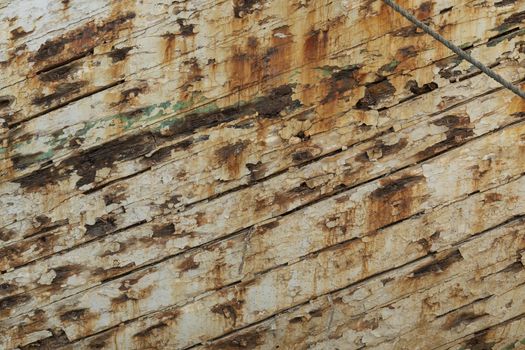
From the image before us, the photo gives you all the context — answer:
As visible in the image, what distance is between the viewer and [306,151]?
8.79ft

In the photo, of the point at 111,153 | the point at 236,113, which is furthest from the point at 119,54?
the point at 236,113

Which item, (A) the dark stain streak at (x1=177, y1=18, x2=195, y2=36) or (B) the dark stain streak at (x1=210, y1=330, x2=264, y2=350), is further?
(B) the dark stain streak at (x1=210, y1=330, x2=264, y2=350)

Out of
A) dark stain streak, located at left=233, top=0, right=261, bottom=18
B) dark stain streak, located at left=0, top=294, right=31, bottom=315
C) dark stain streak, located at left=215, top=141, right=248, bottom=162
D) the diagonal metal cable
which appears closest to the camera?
the diagonal metal cable

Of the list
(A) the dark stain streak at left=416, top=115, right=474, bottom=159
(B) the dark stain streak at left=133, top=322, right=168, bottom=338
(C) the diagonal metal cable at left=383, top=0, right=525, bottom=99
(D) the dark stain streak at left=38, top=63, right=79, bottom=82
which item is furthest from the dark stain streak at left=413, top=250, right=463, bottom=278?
(D) the dark stain streak at left=38, top=63, right=79, bottom=82

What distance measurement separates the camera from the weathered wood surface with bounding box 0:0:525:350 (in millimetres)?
2580

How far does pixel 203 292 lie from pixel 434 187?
93cm

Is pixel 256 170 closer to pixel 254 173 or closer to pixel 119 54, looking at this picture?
pixel 254 173

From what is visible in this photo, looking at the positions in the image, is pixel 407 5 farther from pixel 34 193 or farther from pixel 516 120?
pixel 34 193

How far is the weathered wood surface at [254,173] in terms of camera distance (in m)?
2.58

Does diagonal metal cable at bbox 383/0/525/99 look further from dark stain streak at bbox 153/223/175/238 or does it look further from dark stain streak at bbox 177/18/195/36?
dark stain streak at bbox 153/223/175/238

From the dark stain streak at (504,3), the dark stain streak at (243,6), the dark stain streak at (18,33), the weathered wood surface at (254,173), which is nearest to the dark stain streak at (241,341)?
the weathered wood surface at (254,173)

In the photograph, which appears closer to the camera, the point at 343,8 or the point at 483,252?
the point at 343,8

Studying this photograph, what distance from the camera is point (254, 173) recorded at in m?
2.68

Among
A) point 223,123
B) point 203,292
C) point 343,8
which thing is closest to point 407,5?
point 343,8
